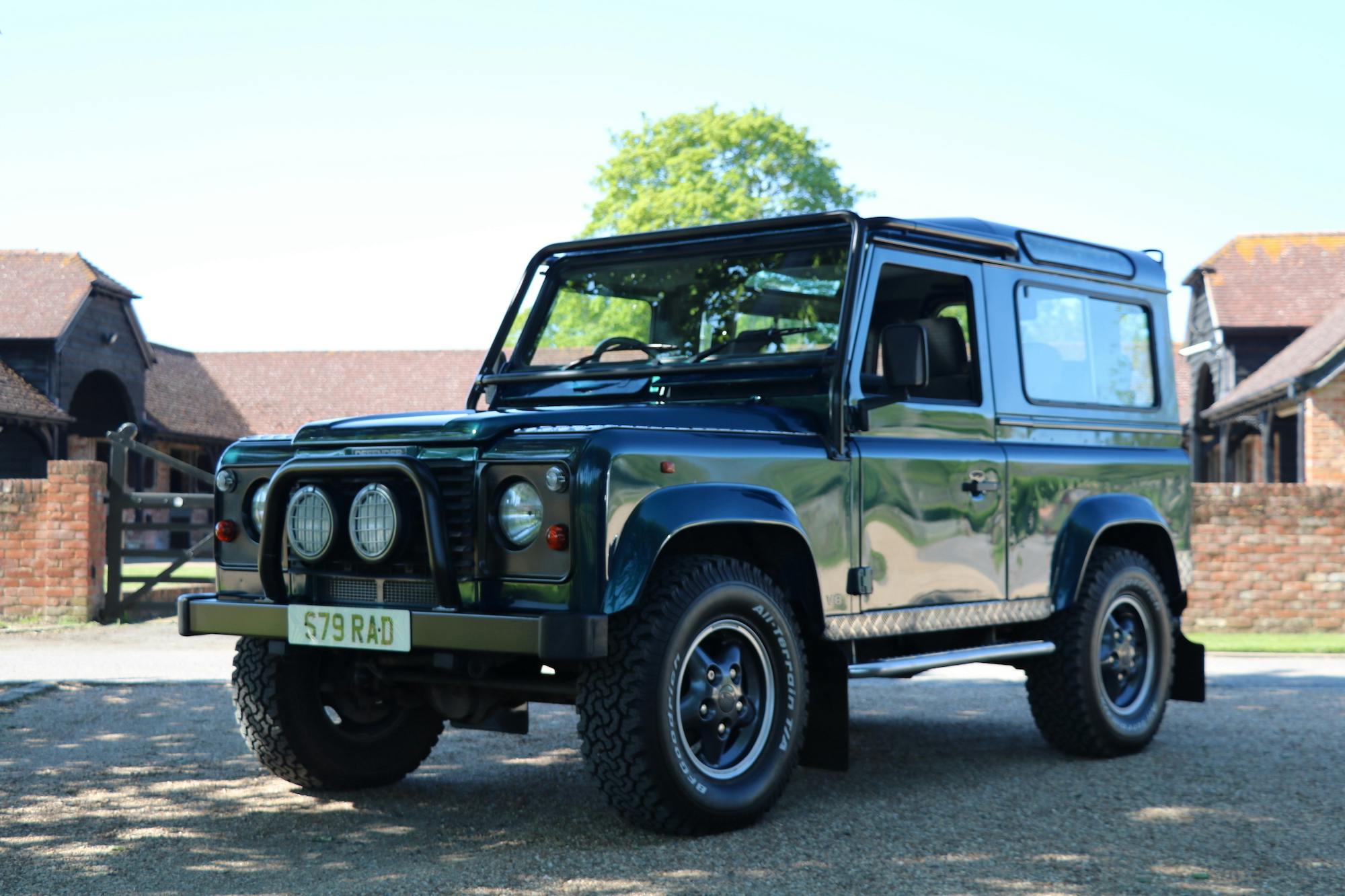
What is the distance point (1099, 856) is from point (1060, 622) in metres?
2.25

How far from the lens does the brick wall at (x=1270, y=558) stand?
53.6 feet

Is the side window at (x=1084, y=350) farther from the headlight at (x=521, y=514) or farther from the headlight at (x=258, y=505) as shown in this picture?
the headlight at (x=258, y=505)

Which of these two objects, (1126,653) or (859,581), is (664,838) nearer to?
(859,581)

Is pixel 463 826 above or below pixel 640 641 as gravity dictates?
below

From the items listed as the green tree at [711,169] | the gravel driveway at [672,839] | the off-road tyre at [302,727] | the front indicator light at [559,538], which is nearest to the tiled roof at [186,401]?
the green tree at [711,169]

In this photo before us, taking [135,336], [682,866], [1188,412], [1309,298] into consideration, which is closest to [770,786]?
[682,866]

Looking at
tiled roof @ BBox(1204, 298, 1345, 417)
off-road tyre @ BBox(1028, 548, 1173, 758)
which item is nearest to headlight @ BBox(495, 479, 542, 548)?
off-road tyre @ BBox(1028, 548, 1173, 758)

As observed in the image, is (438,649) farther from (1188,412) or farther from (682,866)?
(1188,412)

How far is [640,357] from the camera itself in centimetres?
659

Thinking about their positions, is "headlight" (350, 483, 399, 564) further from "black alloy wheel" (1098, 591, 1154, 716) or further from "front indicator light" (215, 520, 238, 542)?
"black alloy wheel" (1098, 591, 1154, 716)

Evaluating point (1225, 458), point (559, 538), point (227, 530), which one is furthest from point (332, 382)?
point (559, 538)

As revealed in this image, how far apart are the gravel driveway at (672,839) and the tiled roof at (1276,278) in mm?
26797

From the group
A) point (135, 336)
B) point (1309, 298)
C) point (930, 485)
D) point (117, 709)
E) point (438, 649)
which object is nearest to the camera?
point (438, 649)

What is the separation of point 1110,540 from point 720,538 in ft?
9.53
